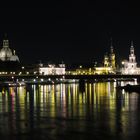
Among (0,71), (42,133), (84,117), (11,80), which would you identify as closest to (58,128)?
(42,133)

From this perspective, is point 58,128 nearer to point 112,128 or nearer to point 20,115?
point 112,128

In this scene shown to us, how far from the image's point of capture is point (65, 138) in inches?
907

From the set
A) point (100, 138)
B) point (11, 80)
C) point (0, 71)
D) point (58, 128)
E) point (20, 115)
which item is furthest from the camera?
point (0, 71)

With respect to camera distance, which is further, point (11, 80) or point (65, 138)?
point (11, 80)

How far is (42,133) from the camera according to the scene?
24453 millimetres

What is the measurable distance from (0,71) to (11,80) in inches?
1184

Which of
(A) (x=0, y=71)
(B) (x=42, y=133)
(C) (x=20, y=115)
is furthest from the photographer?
(A) (x=0, y=71)

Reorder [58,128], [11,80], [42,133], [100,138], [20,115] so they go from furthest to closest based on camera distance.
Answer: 1. [11,80]
2. [20,115]
3. [58,128]
4. [42,133]
5. [100,138]

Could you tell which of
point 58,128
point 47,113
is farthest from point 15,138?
point 47,113

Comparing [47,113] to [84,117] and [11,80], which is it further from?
[11,80]

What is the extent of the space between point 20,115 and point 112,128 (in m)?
9.09

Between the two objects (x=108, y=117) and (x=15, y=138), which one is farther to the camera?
(x=108, y=117)

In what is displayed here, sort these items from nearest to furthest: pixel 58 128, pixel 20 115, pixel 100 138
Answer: pixel 100 138 < pixel 58 128 < pixel 20 115

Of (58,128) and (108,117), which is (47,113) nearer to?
(108,117)
